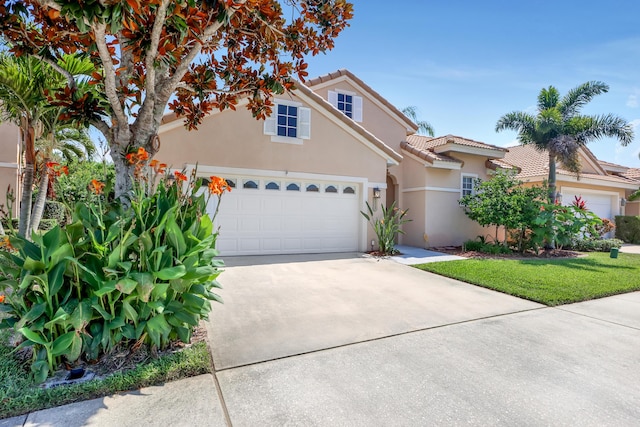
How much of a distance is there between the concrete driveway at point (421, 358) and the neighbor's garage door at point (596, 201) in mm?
12143

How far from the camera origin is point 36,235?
278 cm

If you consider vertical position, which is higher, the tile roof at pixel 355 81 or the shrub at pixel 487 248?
the tile roof at pixel 355 81

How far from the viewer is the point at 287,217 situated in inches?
394

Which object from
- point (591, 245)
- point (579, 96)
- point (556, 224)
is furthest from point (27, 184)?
point (591, 245)

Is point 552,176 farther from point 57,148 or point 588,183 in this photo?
point 57,148

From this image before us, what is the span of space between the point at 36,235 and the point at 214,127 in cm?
686

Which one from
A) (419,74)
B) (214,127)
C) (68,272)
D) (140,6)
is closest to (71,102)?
(140,6)

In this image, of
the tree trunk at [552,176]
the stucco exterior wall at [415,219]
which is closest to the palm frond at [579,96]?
the tree trunk at [552,176]

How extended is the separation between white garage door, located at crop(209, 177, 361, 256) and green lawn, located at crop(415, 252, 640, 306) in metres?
3.22

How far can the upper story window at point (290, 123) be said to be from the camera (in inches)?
387

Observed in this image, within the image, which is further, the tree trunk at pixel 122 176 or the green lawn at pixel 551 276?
the green lawn at pixel 551 276

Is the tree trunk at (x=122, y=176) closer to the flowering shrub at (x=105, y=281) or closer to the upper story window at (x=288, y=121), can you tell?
the flowering shrub at (x=105, y=281)

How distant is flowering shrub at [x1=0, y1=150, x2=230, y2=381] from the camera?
9.01 feet

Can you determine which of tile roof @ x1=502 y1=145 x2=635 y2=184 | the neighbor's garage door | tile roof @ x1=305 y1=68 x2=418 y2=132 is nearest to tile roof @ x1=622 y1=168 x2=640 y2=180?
tile roof @ x1=502 y1=145 x2=635 y2=184
